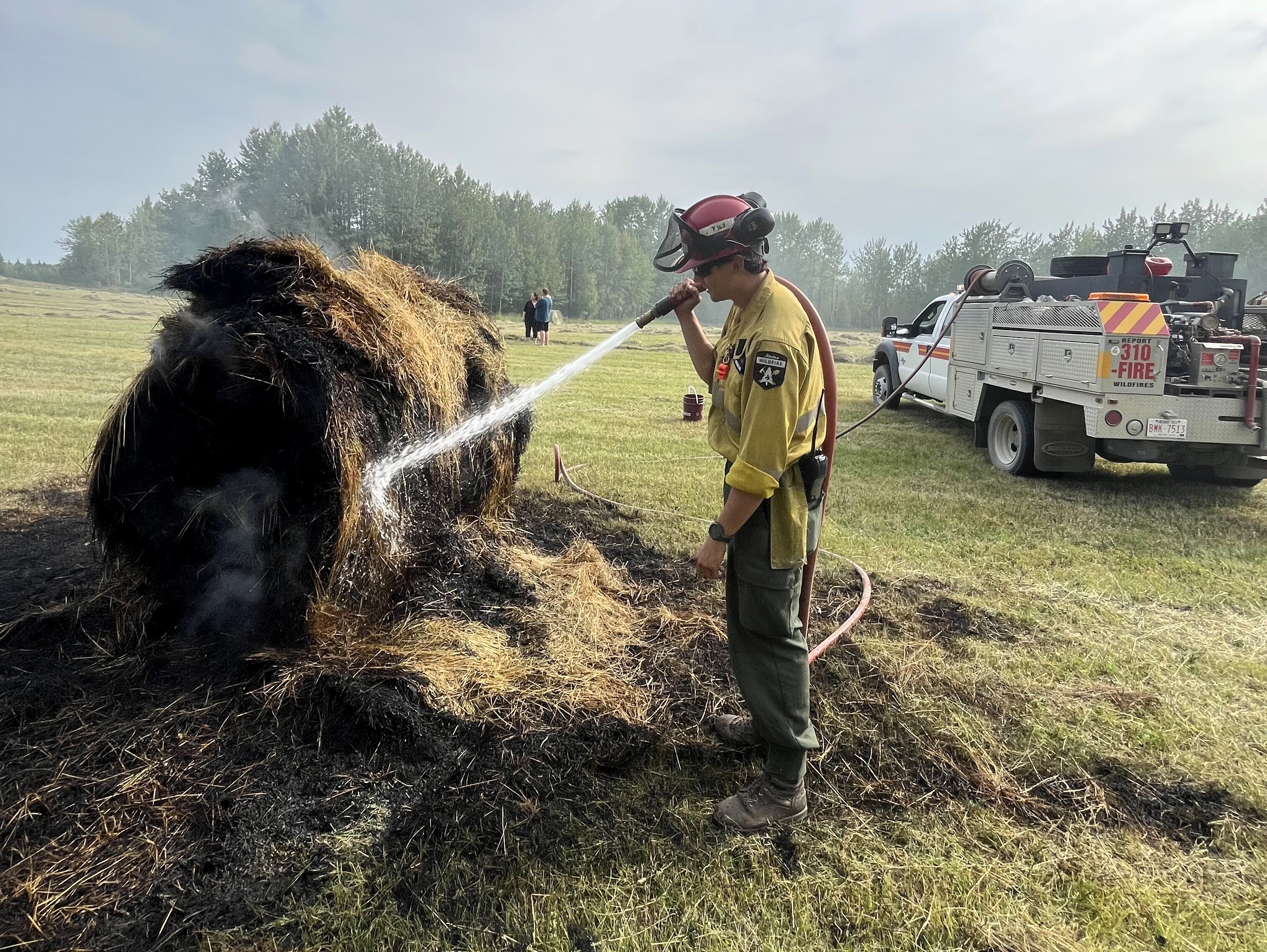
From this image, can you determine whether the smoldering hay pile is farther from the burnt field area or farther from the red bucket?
the red bucket

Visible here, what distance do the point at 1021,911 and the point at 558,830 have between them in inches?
58.9

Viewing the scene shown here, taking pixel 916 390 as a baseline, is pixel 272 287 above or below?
above

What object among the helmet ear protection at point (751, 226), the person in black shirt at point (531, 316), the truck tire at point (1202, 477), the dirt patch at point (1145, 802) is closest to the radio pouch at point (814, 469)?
the helmet ear protection at point (751, 226)

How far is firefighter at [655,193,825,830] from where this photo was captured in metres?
2.25

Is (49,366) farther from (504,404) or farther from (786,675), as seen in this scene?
(786,675)

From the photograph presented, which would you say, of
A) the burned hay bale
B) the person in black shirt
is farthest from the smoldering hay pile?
the person in black shirt

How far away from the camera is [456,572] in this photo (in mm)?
4035

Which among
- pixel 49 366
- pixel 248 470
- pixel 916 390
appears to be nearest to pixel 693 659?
pixel 248 470

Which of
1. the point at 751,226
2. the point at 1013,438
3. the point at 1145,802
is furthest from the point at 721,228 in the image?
the point at 1013,438

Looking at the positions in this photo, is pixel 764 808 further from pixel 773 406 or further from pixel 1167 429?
pixel 1167 429

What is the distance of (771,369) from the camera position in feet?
7.31

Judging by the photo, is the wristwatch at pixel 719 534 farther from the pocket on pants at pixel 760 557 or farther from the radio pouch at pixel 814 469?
the radio pouch at pixel 814 469

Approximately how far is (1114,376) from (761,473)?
19.2ft

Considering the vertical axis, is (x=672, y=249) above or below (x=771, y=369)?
above
